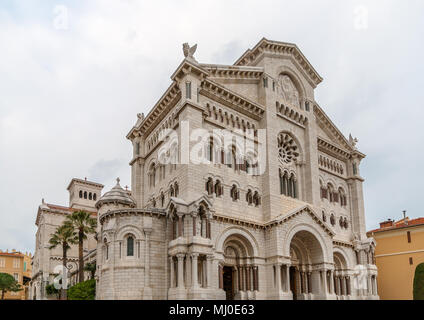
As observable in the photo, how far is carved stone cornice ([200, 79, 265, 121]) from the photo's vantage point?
3462 cm

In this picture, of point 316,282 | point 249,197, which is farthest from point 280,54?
point 316,282

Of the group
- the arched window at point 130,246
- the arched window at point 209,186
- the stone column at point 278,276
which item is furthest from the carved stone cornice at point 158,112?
the stone column at point 278,276

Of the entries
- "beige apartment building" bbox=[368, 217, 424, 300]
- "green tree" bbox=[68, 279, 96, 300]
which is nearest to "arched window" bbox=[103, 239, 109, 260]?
"green tree" bbox=[68, 279, 96, 300]

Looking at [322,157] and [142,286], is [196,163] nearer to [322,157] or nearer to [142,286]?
[142,286]

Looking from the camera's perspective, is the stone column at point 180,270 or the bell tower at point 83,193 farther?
the bell tower at point 83,193

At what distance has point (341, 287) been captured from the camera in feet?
140

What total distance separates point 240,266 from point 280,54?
792 inches

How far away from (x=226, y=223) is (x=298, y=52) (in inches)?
788

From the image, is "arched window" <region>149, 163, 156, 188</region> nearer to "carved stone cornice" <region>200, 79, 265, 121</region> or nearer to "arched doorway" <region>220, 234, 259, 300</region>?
"carved stone cornice" <region>200, 79, 265, 121</region>

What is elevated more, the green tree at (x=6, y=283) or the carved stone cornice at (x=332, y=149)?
the carved stone cornice at (x=332, y=149)

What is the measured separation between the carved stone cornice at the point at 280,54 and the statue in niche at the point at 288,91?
2.17 meters

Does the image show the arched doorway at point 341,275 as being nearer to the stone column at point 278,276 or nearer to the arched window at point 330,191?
the arched window at point 330,191

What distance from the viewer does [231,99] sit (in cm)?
3609

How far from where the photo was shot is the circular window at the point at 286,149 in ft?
131
